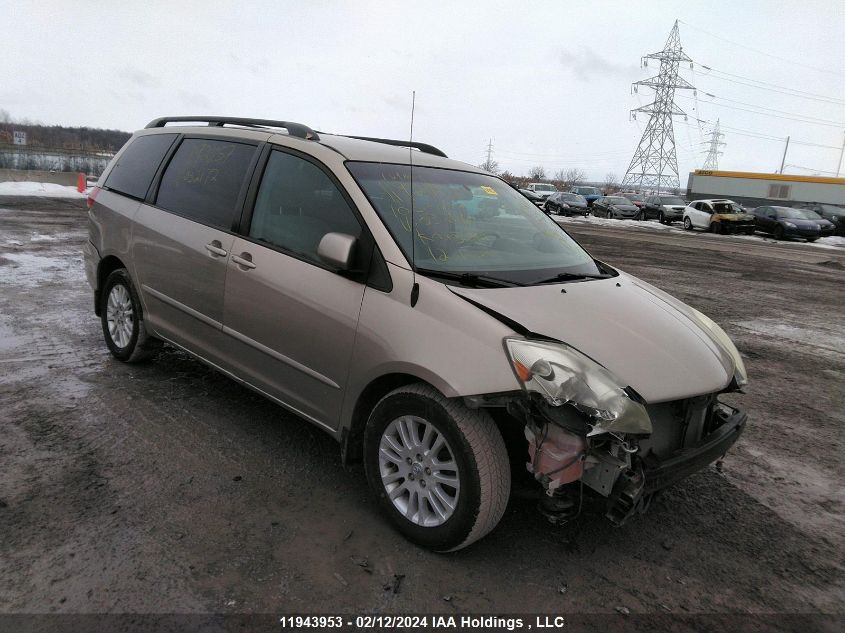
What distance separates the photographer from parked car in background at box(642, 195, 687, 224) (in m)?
33.7

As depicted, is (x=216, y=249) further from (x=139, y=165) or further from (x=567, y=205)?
(x=567, y=205)

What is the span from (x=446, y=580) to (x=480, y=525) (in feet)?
0.93

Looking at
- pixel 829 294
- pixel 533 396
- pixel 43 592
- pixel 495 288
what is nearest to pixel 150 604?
pixel 43 592

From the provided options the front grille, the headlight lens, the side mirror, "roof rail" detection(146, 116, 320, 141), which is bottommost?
the front grille

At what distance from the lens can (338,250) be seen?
292 centimetres

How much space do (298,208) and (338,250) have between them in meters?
0.67

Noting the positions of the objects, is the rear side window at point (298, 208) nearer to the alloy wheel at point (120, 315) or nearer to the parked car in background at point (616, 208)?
the alloy wheel at point (120, 315)

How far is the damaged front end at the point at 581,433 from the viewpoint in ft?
7.93

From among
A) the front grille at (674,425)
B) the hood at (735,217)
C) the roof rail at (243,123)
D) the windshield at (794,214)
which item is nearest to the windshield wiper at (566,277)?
the front grille at (674,425)

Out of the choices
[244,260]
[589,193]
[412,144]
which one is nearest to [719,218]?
[589,193]

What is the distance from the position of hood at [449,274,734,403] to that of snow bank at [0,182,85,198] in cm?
2411

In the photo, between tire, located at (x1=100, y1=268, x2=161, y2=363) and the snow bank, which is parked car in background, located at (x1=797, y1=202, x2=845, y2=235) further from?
the snow bank

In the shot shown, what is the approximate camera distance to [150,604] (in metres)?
2.35

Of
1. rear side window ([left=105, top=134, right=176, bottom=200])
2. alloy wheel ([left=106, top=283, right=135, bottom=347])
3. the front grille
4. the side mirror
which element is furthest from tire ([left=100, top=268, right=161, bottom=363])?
the front grille
